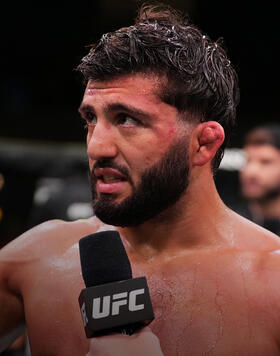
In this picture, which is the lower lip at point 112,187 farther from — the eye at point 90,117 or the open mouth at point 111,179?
the eye at point 90,117

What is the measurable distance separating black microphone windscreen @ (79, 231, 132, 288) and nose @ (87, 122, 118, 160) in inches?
7.8

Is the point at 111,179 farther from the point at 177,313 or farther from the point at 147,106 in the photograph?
the point at 177,313

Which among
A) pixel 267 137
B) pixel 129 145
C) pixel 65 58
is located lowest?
pixel 267 137

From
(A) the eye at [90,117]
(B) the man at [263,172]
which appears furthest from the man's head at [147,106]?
(B) the man at [263,172]

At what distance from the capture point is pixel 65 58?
3.60m

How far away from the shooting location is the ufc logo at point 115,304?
1.19m

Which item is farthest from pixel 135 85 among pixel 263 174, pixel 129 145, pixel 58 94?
pixel 58 94

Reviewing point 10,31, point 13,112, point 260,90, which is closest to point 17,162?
point 13,112

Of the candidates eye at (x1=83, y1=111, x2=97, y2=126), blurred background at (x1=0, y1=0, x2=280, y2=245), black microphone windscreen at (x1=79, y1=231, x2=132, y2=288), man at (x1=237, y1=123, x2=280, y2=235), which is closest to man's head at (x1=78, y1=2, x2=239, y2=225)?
eye at (x1=83, y1=111, x2=97, y2=126)

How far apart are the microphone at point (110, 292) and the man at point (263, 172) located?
1.90 meters

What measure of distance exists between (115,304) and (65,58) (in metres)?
2.61

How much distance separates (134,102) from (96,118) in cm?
11

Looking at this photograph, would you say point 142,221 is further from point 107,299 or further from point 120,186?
point 107,299

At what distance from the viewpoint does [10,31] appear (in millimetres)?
3701
